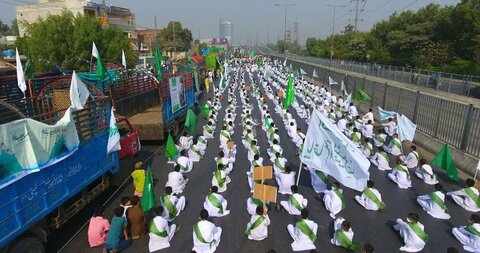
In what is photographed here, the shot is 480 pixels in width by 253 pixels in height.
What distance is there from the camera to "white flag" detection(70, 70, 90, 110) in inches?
310

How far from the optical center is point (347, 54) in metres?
57.4

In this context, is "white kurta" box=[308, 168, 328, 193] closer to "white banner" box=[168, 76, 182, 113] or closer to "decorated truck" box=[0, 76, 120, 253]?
"decorated truck" box=[0, 76, 120, 253]

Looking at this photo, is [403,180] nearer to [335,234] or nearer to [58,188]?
[335,234]

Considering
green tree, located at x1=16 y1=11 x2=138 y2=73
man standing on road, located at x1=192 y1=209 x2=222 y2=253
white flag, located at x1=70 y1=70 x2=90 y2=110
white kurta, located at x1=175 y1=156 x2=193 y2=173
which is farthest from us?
green tree, located at x1=16 y1=11 x2=138 y2=73

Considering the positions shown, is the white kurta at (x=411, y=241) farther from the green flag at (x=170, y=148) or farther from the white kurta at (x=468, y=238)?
the green flag at (x=170, y=148)

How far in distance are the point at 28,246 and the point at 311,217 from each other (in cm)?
582

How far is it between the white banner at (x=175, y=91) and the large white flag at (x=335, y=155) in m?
8.28

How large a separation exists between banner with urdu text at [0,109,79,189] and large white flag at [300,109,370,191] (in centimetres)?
511

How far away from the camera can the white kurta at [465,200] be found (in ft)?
28.7

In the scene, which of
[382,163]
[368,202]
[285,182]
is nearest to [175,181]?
[285,182]

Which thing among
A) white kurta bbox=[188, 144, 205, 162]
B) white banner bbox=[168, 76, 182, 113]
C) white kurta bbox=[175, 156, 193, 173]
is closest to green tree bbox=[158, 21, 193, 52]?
white banner bbox=[168, 76, 182, 113]

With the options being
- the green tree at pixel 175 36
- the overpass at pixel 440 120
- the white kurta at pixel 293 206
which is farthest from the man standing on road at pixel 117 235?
the green tree at pixel 175 36

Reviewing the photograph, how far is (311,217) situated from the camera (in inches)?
335

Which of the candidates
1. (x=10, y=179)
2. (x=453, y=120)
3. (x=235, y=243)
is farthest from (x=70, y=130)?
(x=453, y=120)
